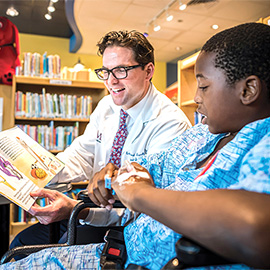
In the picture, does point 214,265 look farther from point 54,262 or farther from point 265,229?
point 54,262

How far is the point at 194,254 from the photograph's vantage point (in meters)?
0.55

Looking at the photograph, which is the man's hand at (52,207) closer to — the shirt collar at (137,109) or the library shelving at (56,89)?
the shirt collar at (137,109)

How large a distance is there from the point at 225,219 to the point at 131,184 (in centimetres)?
31

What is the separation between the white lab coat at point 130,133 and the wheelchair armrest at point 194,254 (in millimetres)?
878

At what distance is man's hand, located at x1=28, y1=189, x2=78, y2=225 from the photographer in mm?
1207

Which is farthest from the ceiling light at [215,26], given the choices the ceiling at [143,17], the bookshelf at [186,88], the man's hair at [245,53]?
the man's hair at [245,53]

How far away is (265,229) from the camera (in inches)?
19.7

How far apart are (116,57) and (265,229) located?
1331mm

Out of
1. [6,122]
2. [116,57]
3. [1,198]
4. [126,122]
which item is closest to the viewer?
[1,198]

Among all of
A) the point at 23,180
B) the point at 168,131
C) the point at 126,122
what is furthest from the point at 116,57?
the point at 23,180

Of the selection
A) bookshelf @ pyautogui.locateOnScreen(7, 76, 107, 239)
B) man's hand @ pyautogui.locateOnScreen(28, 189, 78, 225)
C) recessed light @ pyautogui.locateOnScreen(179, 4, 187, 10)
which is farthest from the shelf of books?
man's hand @ pyautogui.locateOnScreen(28, 189, 78, 225)

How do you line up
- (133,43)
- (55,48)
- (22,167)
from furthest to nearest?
(55,48), (133,43), (22,167)

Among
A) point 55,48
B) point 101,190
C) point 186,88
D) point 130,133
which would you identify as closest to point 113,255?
point 101,190

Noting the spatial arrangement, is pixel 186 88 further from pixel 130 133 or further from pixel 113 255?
pixel 113 255
